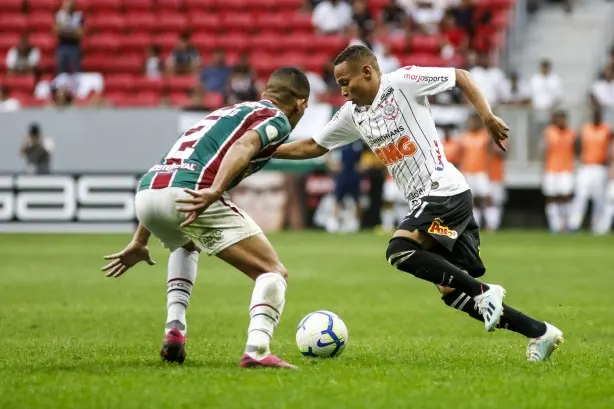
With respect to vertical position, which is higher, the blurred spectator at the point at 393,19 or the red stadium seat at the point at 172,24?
the blurred spectator at the point at 393,19

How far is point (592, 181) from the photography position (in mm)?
22531

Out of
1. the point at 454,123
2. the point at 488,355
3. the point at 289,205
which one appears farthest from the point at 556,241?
the point at 488,355

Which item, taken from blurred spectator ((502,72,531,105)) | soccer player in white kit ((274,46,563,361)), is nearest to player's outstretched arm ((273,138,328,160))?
soccer player in white kit ((274,46,563,361))

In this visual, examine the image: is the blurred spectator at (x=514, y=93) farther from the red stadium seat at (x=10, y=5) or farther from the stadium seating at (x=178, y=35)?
the red stadium seat at (x=10, y=5)

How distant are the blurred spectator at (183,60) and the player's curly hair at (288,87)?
18.7 metres

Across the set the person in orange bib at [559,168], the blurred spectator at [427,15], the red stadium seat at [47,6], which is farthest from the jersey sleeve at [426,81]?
the red stadium seat at [47,6]

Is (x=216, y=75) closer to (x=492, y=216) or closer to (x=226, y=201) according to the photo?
(x=492, y=216)

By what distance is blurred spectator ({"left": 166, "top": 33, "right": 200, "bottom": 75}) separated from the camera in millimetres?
25484

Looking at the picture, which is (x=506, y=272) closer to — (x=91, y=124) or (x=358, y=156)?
(x=358, y=156)

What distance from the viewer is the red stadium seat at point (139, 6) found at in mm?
27812

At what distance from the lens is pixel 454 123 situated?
2316 cm

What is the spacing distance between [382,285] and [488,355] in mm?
5810

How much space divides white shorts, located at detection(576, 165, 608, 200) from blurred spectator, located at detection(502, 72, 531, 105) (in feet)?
6.48

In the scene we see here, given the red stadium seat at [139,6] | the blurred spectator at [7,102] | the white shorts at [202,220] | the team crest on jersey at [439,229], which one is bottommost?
the blurred spectator at [7,102]
